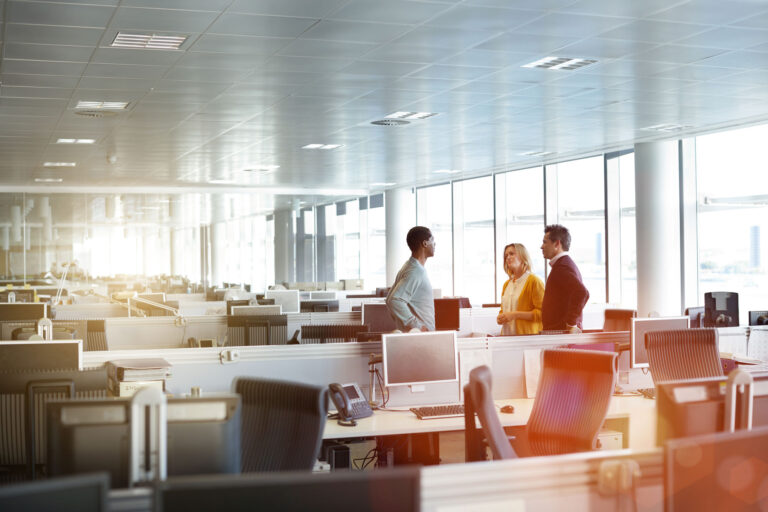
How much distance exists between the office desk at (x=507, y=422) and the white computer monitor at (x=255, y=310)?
11.8 ft

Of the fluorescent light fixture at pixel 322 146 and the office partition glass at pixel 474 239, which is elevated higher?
the fluorescent light fixture at pixel 322 146

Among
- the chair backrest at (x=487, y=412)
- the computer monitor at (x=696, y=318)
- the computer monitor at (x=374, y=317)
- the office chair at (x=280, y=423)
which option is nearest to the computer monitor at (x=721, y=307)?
the computer monitor at (x=696, y=318)

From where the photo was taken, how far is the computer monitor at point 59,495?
47.7 inches

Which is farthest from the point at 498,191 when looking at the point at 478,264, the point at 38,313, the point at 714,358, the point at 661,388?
the point at 661,388

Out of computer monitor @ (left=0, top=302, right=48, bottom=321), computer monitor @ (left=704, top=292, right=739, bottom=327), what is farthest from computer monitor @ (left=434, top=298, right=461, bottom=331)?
computer monitor @ (left=0, top=302, right=48, bottom=321)

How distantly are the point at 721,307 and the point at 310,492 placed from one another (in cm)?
654

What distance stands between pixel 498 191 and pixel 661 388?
43.6 feet

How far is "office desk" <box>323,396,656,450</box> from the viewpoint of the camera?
4.23m

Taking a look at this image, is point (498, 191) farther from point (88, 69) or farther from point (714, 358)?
point (714, 358)

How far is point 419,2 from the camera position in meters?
5.05

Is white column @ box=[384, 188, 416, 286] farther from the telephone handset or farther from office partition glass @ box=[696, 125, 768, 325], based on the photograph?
the telephone handset

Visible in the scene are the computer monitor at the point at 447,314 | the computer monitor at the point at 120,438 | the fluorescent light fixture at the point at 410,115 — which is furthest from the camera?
the fluorescent light fixture at the point at 410,115

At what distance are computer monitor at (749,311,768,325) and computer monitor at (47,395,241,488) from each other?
215 inches

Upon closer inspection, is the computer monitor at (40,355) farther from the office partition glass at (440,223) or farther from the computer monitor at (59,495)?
the office partition glass at (440,223)
